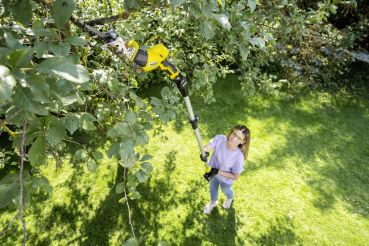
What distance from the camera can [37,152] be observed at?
1.66 meters

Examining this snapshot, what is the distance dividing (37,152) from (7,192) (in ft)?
0.78

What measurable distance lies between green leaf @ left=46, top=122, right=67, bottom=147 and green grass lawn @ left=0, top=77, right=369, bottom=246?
6.15 feet

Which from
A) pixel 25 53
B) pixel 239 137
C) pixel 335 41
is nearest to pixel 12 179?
pixel 25 53

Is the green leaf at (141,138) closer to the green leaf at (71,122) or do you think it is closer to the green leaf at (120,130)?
the green leaf at (120,130)

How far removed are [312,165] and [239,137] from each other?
2.50 m

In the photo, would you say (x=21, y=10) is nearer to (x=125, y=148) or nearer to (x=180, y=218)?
(x=125, y=148)

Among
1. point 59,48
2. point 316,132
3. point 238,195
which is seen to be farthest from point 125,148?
point 316,132

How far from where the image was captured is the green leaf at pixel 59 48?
1.37 m

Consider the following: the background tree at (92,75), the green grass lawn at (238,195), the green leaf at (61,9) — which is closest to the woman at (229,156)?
the background tree at (92,75)

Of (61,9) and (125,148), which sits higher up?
(61,9)

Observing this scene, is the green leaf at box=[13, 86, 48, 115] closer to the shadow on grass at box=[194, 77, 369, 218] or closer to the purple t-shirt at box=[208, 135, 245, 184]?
the purple t-shirt at box=[208, 135, 245, 184]

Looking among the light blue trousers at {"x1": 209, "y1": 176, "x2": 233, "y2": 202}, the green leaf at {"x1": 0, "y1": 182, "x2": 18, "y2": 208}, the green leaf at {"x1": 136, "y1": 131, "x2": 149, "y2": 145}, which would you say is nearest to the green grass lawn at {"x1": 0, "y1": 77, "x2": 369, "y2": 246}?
the light blue trousers at {"x1": 209, "y1": 176, "x2": 233, "y2": 202}

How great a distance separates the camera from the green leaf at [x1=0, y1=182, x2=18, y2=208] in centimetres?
149

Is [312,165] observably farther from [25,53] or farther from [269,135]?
[25,53]
